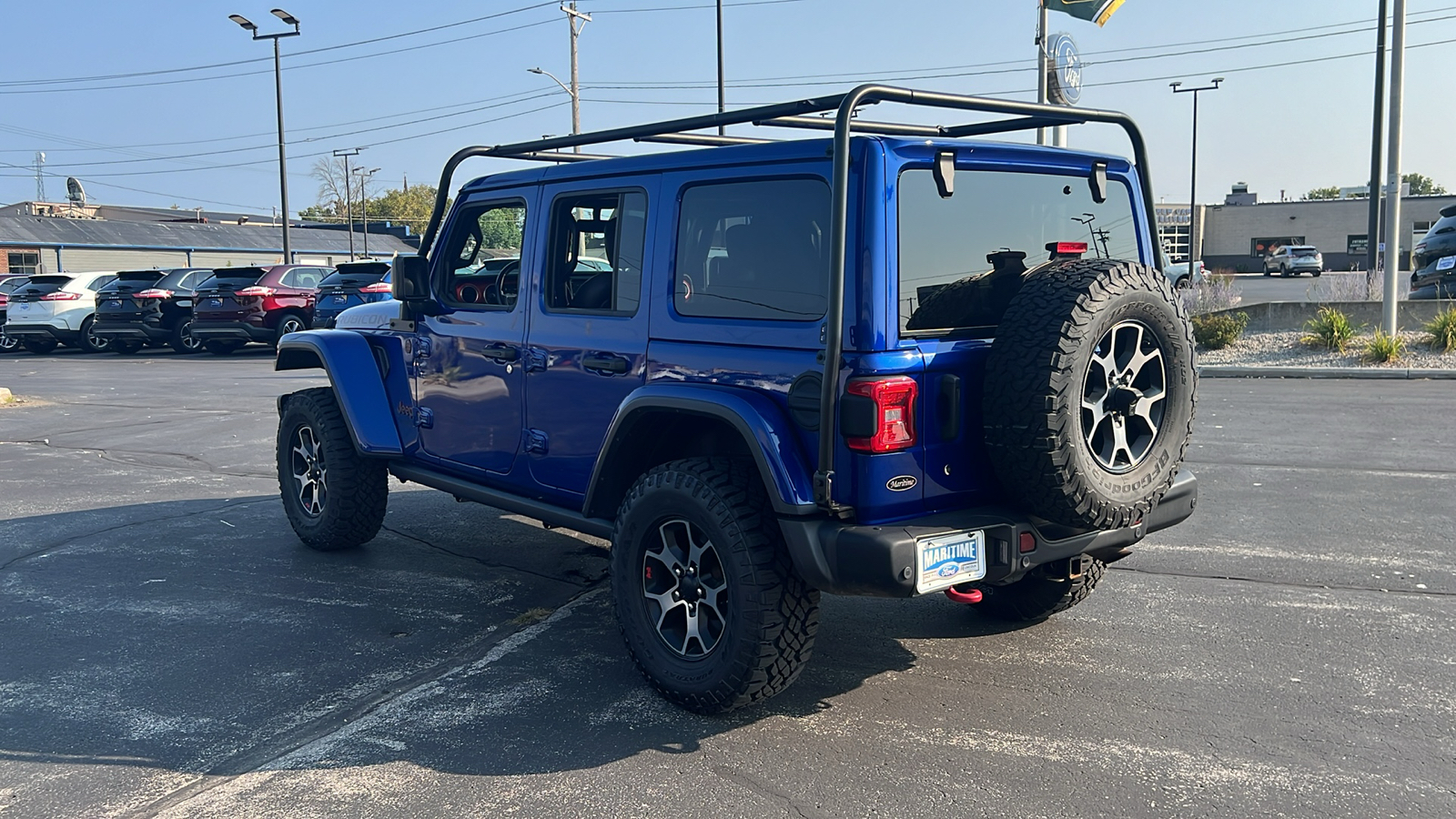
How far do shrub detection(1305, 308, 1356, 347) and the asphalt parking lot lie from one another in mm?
9048

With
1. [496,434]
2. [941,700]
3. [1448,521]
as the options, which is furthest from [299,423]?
[1448,521]

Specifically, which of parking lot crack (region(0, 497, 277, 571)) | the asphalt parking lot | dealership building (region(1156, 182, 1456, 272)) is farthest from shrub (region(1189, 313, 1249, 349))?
dealership building (region(1156, 182, 1456, 272))

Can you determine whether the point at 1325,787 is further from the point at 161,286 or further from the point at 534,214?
the point at 161,286

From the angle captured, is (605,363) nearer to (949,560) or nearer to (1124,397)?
(949,560)

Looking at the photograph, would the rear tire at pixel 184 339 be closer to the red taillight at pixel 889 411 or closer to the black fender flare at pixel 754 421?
the black fender flare at pixel 754 421

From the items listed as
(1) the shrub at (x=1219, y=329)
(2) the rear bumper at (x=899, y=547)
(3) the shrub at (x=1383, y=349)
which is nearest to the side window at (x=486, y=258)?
(2) the rear bumper at (x=899, y=547)

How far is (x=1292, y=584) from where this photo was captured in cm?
559

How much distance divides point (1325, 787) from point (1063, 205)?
7.32 ft

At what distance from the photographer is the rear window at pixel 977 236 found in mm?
3885

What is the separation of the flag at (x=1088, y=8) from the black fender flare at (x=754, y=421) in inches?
638

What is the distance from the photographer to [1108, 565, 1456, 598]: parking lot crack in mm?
5359

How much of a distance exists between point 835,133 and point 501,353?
84.6 inches

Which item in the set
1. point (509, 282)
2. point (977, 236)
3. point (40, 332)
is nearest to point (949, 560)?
point (977, 236)

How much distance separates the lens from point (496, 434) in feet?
17.6
